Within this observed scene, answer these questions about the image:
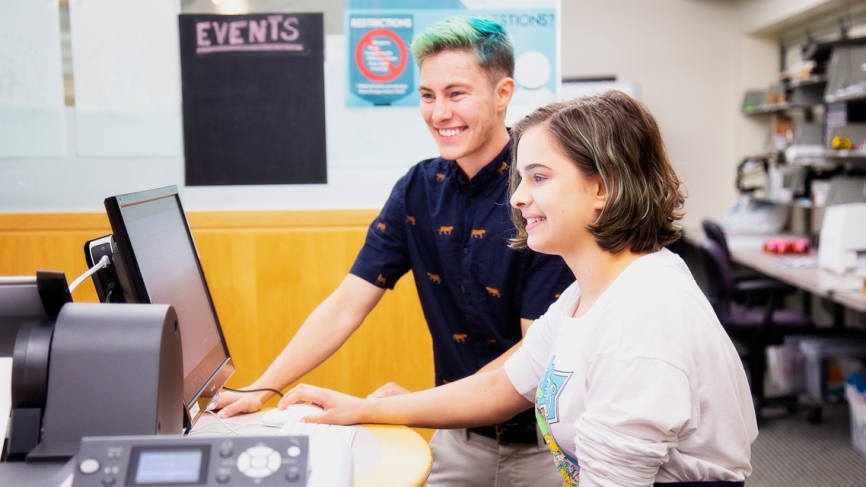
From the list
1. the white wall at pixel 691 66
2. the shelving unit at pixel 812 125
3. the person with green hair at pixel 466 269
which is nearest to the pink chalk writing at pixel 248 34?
the person with green hair at pixel 466 269

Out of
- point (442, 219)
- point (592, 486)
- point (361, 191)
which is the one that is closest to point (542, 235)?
point (592, 486)

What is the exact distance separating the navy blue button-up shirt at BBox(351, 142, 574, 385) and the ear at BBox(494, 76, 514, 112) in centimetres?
10

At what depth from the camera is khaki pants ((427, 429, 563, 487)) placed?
5.31 feet

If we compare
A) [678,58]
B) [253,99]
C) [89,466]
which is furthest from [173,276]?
[678,58]

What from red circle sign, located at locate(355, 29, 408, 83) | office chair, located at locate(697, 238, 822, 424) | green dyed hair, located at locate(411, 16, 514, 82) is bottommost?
office chair, located at locate(697, 238, 822, 424)

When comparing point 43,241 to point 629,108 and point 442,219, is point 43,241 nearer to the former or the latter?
point 442,219

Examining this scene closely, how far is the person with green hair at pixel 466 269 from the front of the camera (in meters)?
1.63

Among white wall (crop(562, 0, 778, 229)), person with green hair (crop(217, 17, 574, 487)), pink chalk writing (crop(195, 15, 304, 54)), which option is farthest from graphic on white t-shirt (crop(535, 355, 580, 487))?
white wall (crop(562, 0, 778, 229))

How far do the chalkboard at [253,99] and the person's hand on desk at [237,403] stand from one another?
1.14 m

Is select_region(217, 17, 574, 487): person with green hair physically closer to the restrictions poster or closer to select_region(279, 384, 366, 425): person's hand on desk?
select_region(279, 384, 366, 425): person's hand on desk

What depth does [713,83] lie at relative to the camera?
6512mm

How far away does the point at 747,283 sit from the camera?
403 cm

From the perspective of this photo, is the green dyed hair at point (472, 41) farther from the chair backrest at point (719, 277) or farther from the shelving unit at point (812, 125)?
the shelving unit at point (812, 125)

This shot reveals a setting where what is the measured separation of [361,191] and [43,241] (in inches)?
42.9
